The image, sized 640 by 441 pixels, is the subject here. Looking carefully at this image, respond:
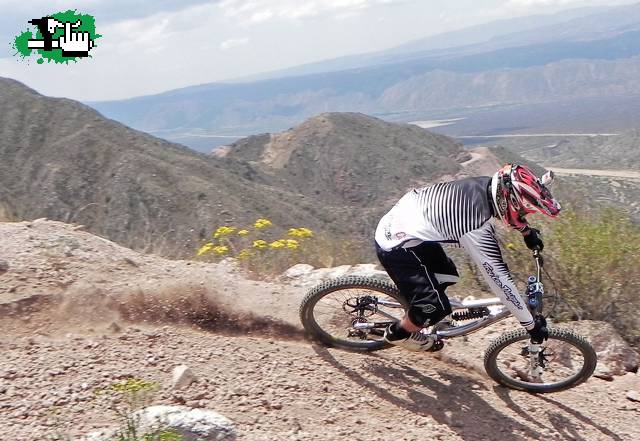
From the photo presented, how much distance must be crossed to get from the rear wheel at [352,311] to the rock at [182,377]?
138 cm

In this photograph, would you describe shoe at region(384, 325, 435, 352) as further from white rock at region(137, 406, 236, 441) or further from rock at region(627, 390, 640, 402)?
rock at region(627, 390, 640, 402)

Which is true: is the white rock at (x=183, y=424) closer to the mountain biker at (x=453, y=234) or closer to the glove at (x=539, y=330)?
the mountain biker at (x=453, y=234)

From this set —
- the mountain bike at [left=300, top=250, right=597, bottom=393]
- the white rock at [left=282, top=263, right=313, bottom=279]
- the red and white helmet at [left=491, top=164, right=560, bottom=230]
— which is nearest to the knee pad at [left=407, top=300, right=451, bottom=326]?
the mountain bike at [left=300, top=250, right=597, bottom=393]

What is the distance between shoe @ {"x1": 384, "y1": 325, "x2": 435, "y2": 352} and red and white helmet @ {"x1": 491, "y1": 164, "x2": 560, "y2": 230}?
56.7 inches

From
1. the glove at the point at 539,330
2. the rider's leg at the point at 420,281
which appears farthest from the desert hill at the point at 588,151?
the rider's leg at the point at 420,281

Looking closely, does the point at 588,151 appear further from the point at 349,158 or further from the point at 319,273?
the point at 319,273

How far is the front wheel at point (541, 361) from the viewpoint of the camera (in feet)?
17.2

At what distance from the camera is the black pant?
15.4 feet

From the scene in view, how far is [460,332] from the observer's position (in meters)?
5.39

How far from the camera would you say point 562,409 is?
5367 mm

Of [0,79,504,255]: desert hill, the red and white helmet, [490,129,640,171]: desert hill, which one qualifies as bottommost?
[490,129,640,171]: desert hill

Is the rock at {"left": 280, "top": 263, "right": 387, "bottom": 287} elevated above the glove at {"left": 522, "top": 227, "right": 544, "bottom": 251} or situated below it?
below

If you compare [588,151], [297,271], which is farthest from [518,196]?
[588,151]

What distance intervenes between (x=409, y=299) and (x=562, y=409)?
198 cm
